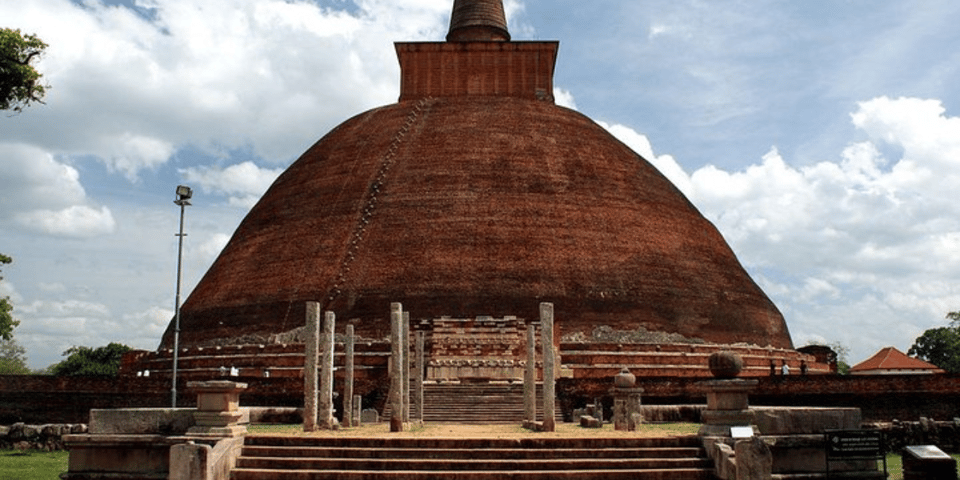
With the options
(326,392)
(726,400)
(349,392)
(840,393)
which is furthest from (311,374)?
(840,393)

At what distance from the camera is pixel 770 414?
10.8m

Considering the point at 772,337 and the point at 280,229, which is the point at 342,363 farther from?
the point at 772,337

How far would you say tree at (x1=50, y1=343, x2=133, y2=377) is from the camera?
51.8 metres

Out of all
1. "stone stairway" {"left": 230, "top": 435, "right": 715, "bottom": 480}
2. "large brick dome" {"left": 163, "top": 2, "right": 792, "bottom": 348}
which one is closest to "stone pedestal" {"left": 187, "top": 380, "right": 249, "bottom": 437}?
"stone stairway" {"left": 230, "top": 435, "right": 715, "bottom": 480}

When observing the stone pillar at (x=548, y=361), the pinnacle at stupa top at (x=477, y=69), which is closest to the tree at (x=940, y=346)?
the pinnacle at stupa top at (x=477, y=69)

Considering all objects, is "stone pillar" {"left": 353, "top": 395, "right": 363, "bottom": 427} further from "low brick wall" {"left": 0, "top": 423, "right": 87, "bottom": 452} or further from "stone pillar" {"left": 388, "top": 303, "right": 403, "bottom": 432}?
"low brick wall" {"left": 0, "top": 423, "right": 87, "bottom": 452}

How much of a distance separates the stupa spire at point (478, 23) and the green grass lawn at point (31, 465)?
78.2 feet

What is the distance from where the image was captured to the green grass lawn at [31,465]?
12680 millimetres

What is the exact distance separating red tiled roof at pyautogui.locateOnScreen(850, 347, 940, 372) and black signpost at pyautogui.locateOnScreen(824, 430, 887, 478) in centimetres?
2971

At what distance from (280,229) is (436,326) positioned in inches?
300

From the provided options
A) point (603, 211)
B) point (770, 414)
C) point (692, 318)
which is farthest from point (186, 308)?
point (770, 414)

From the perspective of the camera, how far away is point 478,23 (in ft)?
120

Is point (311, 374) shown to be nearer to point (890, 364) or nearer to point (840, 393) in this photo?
point (840, 393)

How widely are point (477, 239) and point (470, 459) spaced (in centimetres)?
1767
